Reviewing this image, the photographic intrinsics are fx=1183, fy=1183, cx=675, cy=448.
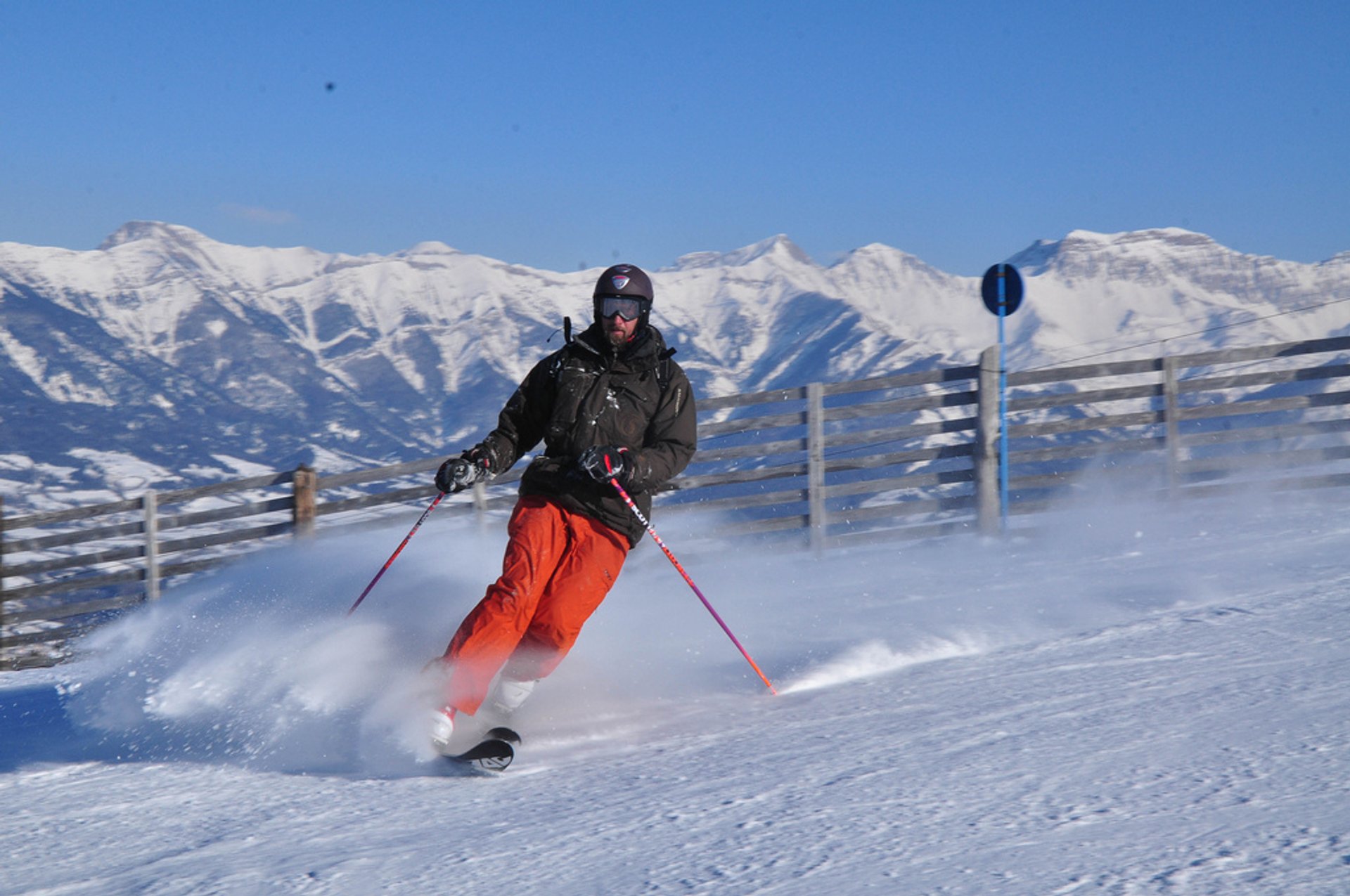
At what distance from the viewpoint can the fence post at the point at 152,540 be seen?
11172mm

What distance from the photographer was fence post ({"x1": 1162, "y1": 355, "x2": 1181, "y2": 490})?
987 cm

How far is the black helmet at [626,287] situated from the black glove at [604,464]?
565 mm

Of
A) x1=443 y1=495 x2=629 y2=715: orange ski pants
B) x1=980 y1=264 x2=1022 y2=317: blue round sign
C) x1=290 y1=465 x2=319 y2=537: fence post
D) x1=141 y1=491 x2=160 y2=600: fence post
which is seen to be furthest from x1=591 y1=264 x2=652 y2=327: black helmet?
x1=141 y1=491 x2=160 y2=600: fence post

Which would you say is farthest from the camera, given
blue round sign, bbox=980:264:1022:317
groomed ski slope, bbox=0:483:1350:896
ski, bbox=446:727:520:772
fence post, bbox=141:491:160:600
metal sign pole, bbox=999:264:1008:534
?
fence post, bbox=141:491:160:600

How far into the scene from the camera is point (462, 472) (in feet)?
14.0

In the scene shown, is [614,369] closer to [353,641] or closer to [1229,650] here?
[353,641]

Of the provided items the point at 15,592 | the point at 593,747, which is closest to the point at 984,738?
the point at 593,747

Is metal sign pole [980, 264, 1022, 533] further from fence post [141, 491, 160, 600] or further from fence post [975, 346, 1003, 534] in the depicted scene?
fence post [141, 491, 160, 600]

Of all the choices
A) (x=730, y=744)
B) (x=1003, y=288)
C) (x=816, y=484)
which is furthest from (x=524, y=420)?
(x=1003, y=288)

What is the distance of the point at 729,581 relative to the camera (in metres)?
8.14

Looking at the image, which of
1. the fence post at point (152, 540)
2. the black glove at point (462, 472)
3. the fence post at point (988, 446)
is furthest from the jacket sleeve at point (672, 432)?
the fence post at point (152, 540)

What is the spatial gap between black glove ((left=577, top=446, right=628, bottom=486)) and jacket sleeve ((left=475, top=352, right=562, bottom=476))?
44 centimetres

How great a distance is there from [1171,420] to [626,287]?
7.19 meters

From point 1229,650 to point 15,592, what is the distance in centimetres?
1114
